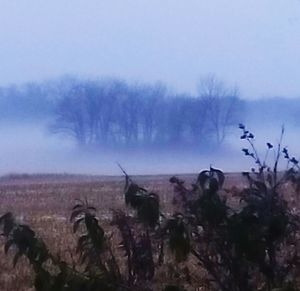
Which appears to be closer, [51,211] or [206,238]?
[206,238]

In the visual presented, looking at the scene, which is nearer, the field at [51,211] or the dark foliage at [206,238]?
the dark foliage at [206,238]

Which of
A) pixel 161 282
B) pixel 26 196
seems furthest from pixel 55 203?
pixel 161 282

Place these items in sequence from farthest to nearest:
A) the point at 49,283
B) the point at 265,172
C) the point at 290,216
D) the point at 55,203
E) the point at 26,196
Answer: the point at 26,196 → the point at 55,203 → the point at 265,172 → the point at 290,216 → the point at 49,283

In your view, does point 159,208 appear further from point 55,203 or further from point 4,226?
point 55,203

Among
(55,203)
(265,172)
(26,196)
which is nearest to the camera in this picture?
(265,172)

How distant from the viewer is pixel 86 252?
4789 mm

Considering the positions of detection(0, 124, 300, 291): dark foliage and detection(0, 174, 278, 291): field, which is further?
detection(0, 174, 278, 291): field

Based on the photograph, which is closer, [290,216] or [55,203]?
[290,216]

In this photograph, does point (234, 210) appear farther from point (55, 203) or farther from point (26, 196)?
point (26, 196)

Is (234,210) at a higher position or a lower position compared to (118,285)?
higher

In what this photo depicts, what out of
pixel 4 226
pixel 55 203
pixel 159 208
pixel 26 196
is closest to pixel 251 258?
pixel 159 208

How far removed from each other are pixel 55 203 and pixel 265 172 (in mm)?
15591

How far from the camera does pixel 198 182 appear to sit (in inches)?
179

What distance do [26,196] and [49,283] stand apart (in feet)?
63.3
